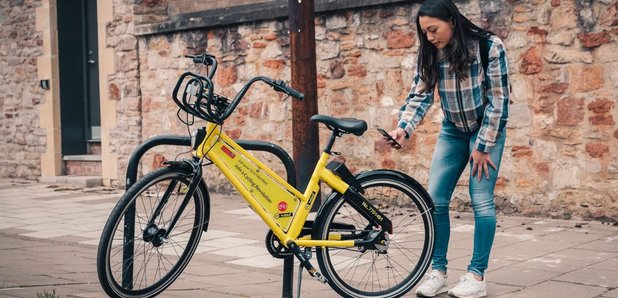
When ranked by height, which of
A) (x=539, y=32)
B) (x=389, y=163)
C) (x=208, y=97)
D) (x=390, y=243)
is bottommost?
(x=390, y=243)

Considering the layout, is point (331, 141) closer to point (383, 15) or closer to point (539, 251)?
point (539, 251)

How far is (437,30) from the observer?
4.55 m

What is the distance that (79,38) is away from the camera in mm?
13859

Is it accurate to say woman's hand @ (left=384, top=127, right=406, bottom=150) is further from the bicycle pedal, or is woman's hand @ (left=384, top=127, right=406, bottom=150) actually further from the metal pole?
the metal pole

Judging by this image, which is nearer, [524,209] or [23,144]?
[524,209]

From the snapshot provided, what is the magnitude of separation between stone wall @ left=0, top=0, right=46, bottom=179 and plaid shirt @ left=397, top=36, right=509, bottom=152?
1013 centimetres

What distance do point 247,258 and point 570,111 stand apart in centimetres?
319

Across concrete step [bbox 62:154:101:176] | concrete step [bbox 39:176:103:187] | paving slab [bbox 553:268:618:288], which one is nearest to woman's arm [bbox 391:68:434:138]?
paving slab [bbox 553:268:618:288]

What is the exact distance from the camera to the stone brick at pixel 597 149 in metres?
7.54

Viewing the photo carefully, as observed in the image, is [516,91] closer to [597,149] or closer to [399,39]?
[597,149]

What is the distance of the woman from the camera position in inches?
179

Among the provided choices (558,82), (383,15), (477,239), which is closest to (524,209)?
(558,82)

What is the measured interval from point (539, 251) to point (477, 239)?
169 cm

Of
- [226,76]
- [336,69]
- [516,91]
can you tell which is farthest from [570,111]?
[226,76]
